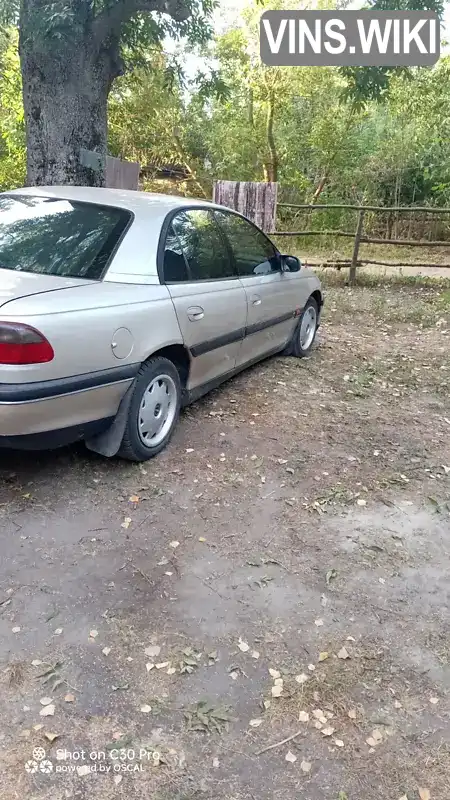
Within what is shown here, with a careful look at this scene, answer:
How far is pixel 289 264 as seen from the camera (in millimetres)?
5078

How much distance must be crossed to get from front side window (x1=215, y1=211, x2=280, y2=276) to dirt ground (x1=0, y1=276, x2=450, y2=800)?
1171 millimetres

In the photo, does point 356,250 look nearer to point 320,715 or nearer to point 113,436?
point 113,436

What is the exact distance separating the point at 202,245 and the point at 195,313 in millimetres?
600

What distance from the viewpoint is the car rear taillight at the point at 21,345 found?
252 centimetres

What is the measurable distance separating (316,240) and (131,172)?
Result: 4932 mm

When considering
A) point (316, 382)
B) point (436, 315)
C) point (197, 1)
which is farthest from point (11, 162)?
point (316, 382)

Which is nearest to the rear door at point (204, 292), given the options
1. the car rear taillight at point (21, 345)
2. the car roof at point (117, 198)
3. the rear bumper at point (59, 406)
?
the car roof at point (117, 198)

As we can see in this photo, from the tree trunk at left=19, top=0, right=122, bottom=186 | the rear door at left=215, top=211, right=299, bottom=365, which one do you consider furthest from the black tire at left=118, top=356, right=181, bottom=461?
the tree trunk at left=19, top=0, right=122, bottom=186

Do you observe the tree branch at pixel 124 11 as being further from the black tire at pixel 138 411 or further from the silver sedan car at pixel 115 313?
the black tire at pixel 138 411

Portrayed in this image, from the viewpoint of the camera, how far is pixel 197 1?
6.06 m

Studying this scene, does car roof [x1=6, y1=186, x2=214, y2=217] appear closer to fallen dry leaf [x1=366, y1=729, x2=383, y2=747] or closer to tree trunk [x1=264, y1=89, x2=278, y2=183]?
fallen dry leaf [x1=366, y1=729, x2=383, y2=747]

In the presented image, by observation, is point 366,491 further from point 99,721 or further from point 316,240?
point 316,240

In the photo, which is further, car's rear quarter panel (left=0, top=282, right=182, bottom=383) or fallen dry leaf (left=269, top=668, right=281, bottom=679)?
car's rear quarter panel (left=0, top=282, right=182, bottom=383)

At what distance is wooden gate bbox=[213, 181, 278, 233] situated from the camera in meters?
11.2
